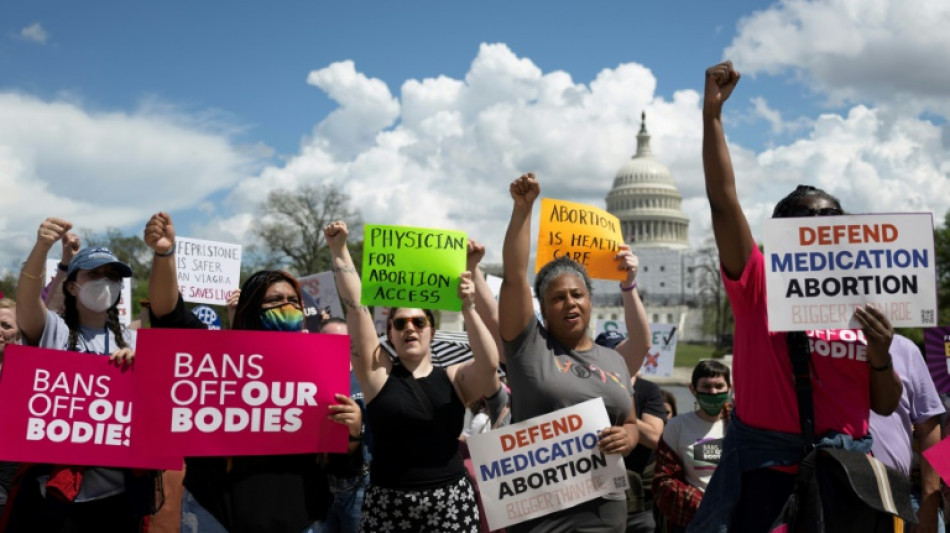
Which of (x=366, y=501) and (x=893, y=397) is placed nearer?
(x=893, y=397)

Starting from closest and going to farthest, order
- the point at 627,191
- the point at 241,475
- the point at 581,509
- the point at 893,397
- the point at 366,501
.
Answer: the point at 893,397, the point at 241,475, the point at 581,509, the point at 366,501, the point at 627,191

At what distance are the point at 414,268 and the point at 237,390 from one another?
58.2 inches

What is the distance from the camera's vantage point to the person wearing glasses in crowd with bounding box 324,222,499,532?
4.00m

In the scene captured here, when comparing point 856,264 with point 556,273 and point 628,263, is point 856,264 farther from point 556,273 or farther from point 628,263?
point 628,263

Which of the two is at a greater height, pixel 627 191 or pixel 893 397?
pixel 627 191

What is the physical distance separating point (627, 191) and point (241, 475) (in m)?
124

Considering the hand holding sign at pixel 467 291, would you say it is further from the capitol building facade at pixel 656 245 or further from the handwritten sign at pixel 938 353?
the capitol building facade at pixel 656 245

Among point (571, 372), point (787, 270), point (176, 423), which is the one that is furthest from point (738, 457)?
point (176, 423)

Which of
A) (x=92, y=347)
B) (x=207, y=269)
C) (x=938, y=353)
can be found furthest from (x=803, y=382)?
(x=207, y=269)

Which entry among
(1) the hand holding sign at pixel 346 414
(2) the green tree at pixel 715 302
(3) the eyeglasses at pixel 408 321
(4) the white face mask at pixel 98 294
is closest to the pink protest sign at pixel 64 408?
(4) the white face mask at pixel 98 294

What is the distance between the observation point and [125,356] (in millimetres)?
4113

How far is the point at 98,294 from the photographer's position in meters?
4.15

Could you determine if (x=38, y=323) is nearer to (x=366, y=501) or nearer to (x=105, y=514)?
(x=105, y=514)

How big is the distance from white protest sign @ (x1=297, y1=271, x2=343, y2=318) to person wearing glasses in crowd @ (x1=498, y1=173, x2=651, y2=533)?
634 centimetres
